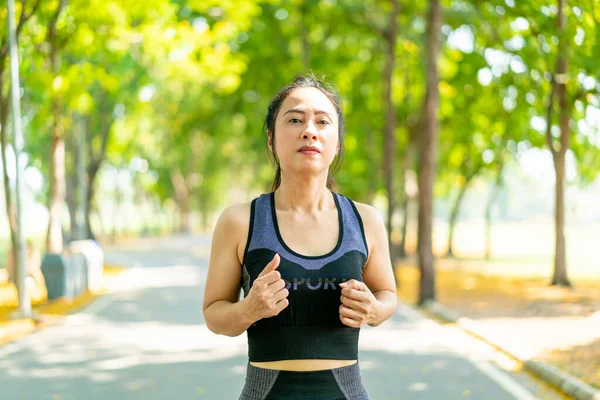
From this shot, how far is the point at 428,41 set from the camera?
1628cm

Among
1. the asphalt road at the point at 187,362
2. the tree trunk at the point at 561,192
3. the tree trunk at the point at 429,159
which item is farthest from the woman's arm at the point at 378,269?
the tree trunk at the point at 561,192

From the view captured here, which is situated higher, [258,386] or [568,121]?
[568,121]

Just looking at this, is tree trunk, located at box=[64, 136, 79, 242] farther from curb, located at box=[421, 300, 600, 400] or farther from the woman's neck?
the woman's neck

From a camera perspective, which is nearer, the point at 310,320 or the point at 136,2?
the point at 310,320

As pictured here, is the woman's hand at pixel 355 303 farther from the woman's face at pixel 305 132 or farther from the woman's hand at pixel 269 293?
the woman's face at pixel 305 132

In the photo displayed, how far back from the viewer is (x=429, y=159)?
1641cm

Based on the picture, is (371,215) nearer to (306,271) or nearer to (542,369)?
(306,271)

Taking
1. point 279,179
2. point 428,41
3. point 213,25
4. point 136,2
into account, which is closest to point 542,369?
point 279,179

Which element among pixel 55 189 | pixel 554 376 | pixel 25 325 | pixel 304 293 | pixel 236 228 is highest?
pixel 55 189

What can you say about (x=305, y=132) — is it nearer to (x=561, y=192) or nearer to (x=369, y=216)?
(x=369, y=216)

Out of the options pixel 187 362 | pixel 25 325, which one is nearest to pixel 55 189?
pixel 25 325

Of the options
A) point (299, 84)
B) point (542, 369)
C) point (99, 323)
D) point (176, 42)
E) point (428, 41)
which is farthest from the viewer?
point (176, 42)

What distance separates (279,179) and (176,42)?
16645 mm

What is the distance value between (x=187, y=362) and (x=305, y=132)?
777 cm
